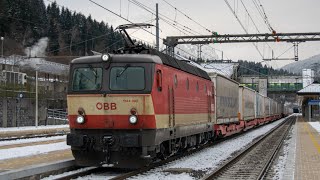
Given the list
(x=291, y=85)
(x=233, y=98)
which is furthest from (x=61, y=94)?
(x=291, y=85)

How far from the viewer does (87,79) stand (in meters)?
12.6

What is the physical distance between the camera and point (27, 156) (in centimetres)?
1541

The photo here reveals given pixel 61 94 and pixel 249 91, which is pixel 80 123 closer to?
pixel 249 91

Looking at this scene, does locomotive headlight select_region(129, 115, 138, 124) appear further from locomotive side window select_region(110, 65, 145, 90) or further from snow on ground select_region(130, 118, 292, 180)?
snow on ground select_region(130, 118, 292, 180)

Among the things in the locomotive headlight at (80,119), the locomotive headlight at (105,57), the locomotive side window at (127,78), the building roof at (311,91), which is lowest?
the locomotive headlight at (80,119)

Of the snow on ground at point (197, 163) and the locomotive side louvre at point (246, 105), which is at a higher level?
the locomotive side louvre at point (246, 105)

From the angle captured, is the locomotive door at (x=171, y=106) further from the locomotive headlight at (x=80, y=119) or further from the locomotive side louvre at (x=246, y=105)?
the locomotive side louvre at (x=246, y=105)

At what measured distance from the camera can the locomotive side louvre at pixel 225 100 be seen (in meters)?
22.6

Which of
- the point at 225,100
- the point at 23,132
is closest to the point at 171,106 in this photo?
the point at 225,100

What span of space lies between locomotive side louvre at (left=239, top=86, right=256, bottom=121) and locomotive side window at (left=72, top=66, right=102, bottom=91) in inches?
772

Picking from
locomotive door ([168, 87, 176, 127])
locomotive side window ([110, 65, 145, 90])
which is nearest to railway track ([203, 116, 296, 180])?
locomotive door ([168, 87, 176, 127])

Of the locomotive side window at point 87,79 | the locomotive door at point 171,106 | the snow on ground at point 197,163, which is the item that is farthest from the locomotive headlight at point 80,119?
the locomotive door at point 171,106

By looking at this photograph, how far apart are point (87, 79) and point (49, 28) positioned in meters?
95.6

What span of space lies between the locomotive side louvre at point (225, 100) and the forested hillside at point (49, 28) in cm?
5887
